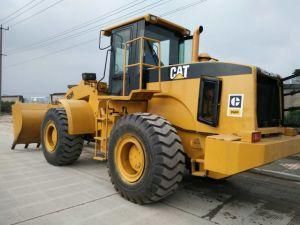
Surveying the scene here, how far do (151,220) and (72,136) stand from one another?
3058mm

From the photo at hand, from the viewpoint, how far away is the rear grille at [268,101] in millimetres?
4543

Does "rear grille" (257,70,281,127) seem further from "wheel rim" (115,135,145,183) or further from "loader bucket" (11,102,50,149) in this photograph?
"loader bucket" (11,102,50,149)

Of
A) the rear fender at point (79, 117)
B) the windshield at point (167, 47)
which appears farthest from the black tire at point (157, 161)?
the rear fender at point (79, 117)

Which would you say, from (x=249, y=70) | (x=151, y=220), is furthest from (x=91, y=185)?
(x=249, y=70)

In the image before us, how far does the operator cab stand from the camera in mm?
5371

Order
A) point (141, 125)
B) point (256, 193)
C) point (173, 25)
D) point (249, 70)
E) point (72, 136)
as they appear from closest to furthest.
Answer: point (249, 70) → point (141, 125) → point (256, 193) → point (173, 25) → point (72, 136)

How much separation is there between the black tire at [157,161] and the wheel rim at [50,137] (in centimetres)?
298

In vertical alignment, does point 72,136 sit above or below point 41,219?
above

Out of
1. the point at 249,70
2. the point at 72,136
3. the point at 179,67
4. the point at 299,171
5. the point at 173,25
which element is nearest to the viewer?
the point at 249,70

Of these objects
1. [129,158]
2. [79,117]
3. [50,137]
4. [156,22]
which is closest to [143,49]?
[156,22]

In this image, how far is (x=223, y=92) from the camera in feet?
14.3

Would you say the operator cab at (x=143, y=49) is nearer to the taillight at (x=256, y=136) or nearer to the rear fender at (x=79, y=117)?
the rear fender at (x=79, y=117)

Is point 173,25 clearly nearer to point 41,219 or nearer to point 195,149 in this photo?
point 195,149

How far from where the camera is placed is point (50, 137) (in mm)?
7258
